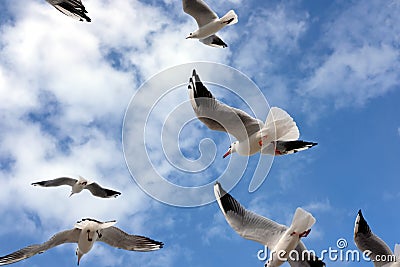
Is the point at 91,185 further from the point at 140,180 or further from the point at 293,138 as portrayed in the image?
the point at 293,138

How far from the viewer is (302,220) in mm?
7984

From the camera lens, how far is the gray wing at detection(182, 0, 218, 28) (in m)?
11.5

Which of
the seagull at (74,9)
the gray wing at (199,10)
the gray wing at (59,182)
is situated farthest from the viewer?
the gray wing at (199,10)

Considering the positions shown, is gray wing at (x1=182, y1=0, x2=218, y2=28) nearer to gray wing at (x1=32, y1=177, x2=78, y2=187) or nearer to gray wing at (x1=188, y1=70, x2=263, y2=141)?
gray wing at (x1=188, y1=70, x2=263, y2=141)

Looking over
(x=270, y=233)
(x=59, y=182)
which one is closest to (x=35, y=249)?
(x=59, y=182)

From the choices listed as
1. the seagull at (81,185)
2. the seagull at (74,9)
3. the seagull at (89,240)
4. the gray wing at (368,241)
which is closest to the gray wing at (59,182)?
the seagull at (81,185)

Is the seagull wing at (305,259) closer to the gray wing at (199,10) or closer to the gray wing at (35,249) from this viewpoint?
the gray wing at (35,249)

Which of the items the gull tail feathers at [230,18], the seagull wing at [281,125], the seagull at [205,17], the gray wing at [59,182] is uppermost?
the seagull at [205,17]

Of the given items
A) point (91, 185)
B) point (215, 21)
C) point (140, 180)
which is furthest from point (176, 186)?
point (215, 21)

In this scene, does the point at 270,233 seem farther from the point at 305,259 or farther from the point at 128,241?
the point at 128,241

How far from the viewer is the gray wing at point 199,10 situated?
1146cm

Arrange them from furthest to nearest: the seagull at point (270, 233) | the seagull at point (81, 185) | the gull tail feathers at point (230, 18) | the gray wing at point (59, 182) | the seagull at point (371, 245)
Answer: the gull tail feathers at point (230, 18) < the seagull at point (81, 185) < the gray wing at point (59, 182) < the seagull at point (371, 245) < the seagull at point (270, 233)

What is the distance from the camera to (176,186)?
9328 millimetres

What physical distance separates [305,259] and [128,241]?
297cm
